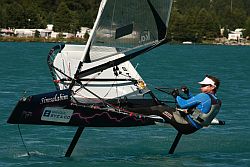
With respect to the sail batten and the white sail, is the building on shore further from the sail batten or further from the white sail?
the sail batten

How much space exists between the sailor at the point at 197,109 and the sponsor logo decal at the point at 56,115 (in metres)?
1.63

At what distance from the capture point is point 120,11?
13766 mm

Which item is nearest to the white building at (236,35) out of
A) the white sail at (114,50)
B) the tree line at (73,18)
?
the tree line at (73,18)

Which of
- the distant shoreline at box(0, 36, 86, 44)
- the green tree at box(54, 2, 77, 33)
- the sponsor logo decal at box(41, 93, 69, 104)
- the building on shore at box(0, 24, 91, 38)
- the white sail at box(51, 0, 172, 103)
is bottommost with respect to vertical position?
the distant shoreline at box(0, 36, 86, 44)

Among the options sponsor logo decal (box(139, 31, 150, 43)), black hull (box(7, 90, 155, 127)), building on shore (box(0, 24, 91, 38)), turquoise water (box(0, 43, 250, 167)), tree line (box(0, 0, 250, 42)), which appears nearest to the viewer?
black hull (box(7, 90, 155, 127))

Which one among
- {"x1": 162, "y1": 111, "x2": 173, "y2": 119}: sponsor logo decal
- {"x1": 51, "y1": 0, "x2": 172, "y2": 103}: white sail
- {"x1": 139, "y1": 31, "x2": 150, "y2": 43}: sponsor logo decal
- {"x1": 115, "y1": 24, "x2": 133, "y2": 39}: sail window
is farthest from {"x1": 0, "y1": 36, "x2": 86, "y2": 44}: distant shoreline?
{"x1": 162, "y1": 111, "x2": 173, "y2": 119}: sponsor logo decal

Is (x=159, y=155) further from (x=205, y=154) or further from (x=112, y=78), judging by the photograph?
(x=112, y=78)

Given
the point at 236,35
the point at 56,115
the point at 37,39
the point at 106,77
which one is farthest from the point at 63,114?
the point at 236,35

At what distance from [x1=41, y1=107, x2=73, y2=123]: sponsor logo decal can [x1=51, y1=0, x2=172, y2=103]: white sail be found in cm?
48

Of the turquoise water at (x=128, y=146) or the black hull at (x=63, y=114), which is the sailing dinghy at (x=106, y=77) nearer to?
the black hull at (x=63, y=114)

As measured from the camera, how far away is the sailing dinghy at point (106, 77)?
1293cm

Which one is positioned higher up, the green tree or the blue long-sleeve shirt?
the blue long-sleeve shirt

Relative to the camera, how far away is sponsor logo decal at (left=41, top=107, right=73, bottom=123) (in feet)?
42.2

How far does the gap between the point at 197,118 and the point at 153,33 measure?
81.2 inches
